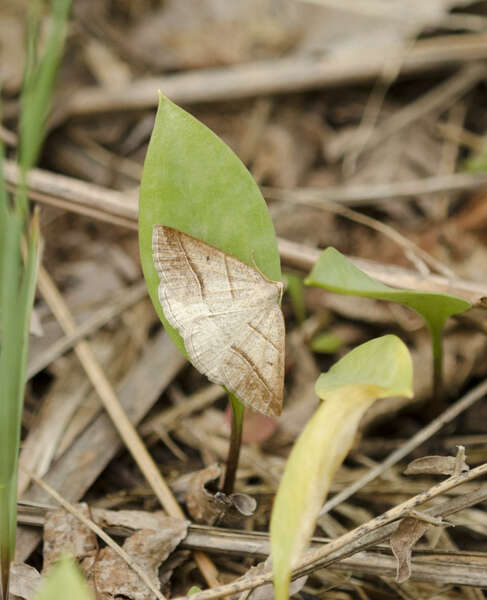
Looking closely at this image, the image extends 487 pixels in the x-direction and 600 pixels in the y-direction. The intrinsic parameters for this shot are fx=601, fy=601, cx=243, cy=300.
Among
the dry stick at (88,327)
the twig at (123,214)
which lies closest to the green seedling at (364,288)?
the twig at (123,214)

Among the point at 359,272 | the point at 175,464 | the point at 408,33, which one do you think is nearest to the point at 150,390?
the point at 175,464

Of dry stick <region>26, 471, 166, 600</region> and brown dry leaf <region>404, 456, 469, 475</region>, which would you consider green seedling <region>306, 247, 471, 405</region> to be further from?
dry stick <region>26, 471, 166, 600</region>

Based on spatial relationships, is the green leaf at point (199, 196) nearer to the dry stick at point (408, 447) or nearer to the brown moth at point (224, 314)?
the brown moth at point (224, 314)

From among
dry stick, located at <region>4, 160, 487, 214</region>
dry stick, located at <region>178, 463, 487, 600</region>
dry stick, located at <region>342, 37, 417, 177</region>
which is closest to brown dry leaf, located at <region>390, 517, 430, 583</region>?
dry stick, located at <region>178, 463, 487, 600</region>

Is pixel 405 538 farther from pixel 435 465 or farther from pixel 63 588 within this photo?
pixel 63 588

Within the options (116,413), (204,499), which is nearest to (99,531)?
(204,499)

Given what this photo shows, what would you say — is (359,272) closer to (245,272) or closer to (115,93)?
(245,272)
